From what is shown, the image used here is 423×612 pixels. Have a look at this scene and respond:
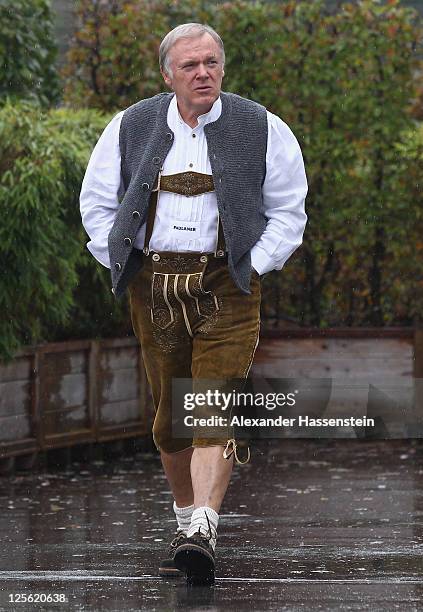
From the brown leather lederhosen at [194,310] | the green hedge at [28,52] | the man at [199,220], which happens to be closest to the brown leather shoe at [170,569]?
the man at [199,220]

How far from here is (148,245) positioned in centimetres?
677

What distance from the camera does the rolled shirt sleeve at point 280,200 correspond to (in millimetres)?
6758

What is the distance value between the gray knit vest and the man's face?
0.10 m

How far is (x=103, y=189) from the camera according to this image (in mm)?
6914

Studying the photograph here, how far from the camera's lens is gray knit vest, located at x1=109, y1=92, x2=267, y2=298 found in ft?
21.9

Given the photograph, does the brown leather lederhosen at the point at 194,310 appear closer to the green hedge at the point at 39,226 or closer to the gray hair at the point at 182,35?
the gray hair at the point at 182,35

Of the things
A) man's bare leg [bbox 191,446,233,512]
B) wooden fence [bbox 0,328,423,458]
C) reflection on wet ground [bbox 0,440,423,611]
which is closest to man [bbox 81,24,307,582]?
man's bare leg [bbox 191,446,233,512]

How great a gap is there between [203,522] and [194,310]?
2.58 feet

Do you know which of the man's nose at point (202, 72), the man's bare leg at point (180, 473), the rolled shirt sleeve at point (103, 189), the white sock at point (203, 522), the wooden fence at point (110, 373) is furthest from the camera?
the wooden fence at point (110, 373)

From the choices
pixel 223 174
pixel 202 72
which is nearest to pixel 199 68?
pixel 202 72

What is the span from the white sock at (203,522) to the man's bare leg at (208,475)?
3 centimetres

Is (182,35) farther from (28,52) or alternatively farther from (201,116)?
(28,52)

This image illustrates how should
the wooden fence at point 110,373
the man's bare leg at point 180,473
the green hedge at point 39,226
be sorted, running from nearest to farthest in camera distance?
the man's bare leg at point 180,473 → the green hedge at point 39,226 → the wooden fence at point 110,373

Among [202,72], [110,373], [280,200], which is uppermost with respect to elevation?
[202,72]
